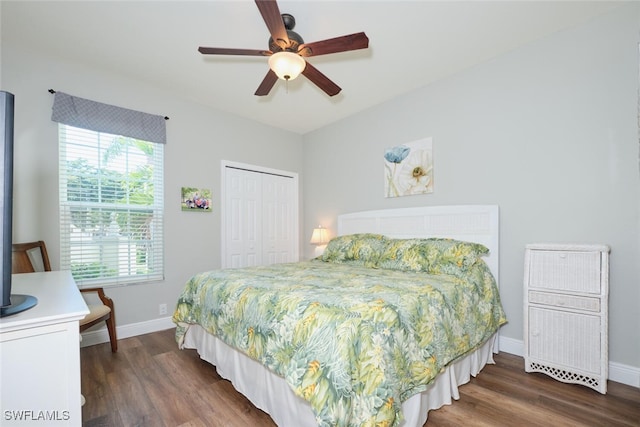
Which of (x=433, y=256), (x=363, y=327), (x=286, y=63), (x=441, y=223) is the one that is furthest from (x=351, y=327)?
(x=441, y=223)

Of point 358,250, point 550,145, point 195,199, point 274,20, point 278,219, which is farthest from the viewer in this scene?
point 278,219

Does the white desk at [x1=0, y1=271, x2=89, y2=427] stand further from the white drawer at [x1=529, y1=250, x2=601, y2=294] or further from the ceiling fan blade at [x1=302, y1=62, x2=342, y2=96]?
the white drawer at [x1=529, y1=250, x2=601, y2=294]

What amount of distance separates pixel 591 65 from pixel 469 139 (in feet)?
3.21

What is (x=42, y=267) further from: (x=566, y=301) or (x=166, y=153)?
(x=566, y=301)

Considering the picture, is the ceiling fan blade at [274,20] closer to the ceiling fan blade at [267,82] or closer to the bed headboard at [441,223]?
the ceiling fan blade at [267,82]

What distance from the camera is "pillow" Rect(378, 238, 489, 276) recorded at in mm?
2414

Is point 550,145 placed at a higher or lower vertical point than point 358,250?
higher

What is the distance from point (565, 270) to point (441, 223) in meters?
1.09

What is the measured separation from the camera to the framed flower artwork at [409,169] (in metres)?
3.19

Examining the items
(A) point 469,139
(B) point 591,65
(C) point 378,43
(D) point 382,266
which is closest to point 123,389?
(D) point 382,266

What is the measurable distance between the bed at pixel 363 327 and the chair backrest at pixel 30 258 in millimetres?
1243

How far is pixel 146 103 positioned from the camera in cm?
321

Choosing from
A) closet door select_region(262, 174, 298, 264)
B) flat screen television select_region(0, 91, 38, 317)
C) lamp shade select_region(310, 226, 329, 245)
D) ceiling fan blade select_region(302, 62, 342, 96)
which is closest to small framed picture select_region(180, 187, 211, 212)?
closet door select_region(262, 174, 298, 264)

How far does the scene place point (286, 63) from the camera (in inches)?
76.4
